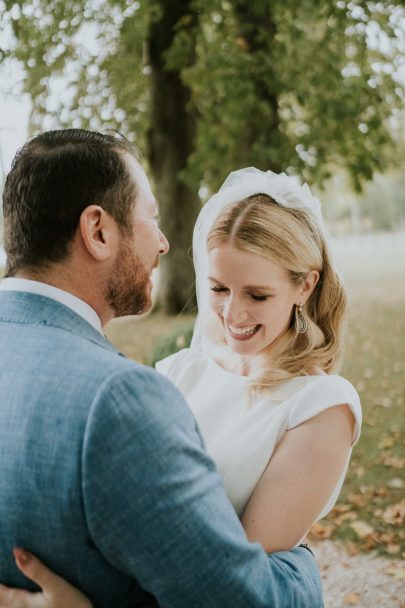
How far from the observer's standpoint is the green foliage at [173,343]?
5551mm

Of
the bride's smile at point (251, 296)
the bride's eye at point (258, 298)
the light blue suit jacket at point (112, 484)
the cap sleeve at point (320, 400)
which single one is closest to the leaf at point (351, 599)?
the bride's smile at point (251, 296)

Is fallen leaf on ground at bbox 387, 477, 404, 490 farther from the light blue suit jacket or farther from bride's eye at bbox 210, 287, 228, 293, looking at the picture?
the light blue suit jacket

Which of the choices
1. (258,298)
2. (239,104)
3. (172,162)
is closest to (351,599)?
(258,298)

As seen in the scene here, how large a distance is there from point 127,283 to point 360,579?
406cm

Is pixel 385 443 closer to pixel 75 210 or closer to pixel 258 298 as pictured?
pixel 258 298

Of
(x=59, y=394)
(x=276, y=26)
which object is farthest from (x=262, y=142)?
(x=59, y=394)

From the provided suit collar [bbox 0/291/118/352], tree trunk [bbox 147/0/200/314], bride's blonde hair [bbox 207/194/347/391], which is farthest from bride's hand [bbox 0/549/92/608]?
tree trunk [bbox 147/0/200/314]

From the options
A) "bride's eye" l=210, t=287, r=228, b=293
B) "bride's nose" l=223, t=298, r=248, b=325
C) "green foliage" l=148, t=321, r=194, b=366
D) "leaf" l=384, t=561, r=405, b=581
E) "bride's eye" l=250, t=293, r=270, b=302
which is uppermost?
"bride's eye" l=210, t=287, r=228, b=293

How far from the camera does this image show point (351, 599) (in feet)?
16.0

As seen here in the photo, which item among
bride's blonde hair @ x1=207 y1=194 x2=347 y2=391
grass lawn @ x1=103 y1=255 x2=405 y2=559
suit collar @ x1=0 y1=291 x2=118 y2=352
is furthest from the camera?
grass lawn @ x1=103 y1=255 x2=405 y2=559

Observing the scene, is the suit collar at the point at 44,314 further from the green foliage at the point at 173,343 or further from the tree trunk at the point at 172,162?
the tree trunk at the point at 172,162

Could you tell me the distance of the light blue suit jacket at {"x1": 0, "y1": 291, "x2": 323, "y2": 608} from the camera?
150cm

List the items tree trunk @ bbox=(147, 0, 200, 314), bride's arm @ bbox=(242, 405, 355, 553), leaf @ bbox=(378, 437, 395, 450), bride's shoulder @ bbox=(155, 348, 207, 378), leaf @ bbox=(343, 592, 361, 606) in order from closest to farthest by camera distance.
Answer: bride's arm @ bbox=(242, 405, 355, 553), bride's shoulder @ bbox=(155, 348, 207, 378), leaf @ bbox=(343, 592, 361, 606), leaf @ bbox=(378, 437, 395, 450), tree trunk @ bbox=(147, 0, 200, 314)

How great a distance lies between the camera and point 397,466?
24.3ft
